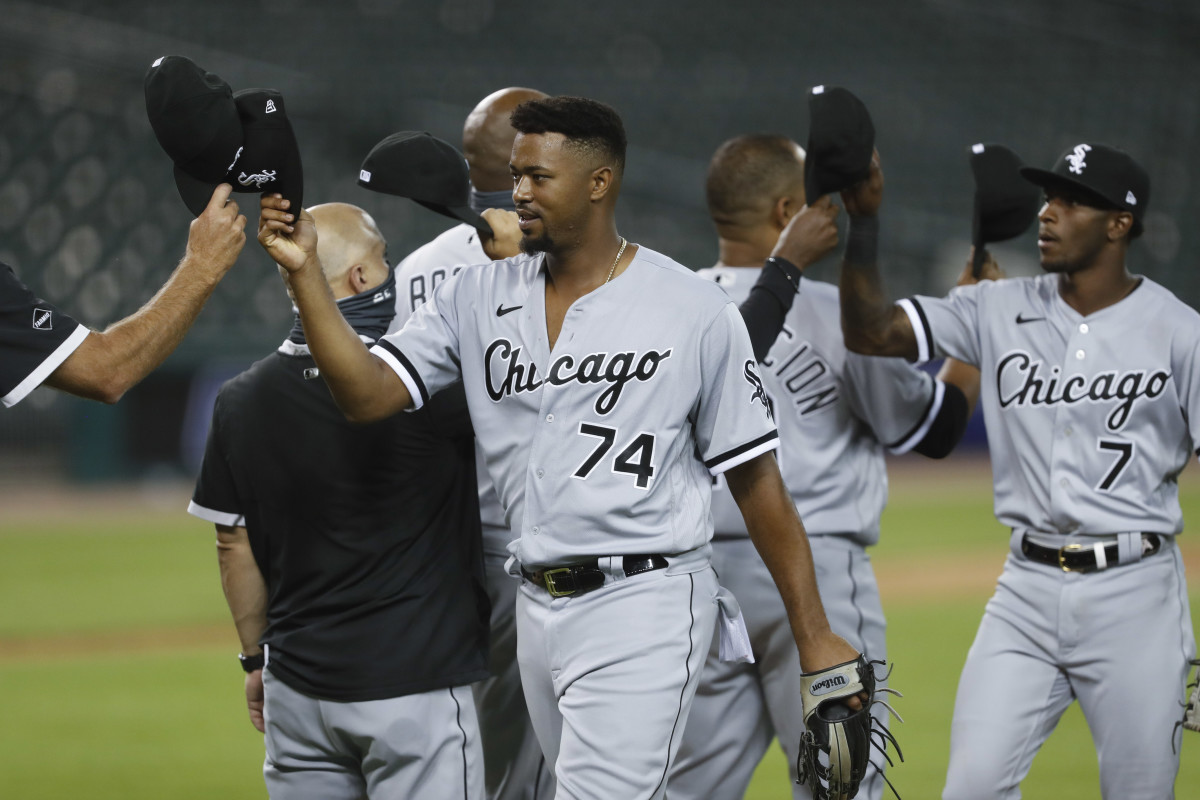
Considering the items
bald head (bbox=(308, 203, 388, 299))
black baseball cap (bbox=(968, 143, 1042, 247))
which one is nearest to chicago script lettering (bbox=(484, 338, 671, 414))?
bald head (bbox=(308, 203, 388, 299))

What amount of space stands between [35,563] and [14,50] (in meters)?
9.14

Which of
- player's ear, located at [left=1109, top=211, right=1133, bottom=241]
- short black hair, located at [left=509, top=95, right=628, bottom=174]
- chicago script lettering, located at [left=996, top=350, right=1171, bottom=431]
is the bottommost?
chicago script lettering, located at [left=996, top=350, right=1171, bottom=431]

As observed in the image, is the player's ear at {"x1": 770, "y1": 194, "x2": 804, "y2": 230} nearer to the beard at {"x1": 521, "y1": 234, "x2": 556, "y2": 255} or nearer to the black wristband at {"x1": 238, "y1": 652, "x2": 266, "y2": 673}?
the beard at {"x1": 521, "y1": 234, "x2": 556, "y2": 255}

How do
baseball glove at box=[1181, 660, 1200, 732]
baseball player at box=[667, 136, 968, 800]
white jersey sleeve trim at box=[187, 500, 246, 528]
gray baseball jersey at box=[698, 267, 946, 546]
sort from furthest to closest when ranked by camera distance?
gray baseball jersey at box=[698, 267, 946, 546]
baseball player at box=[667, 136, 968, 800]
baseball glove at box=[1181, 660, 1200, 732]
white jersey sleeve trim at box=[187, 500, 246, 528]

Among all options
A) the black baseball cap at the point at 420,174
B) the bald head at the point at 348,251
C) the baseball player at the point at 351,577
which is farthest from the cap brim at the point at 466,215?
the baseball player at the point at 351,577

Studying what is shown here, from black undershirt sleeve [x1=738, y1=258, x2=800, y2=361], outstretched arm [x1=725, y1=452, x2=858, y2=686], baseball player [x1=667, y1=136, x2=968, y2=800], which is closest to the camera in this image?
outstretched arm [x1=725, y1=452, x2=858, y2=686]

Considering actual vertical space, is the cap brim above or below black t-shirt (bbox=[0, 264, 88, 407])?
above

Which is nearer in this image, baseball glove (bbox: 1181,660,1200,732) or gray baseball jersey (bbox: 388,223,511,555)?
baseball glove (bbox: 1181,660,1200,732)

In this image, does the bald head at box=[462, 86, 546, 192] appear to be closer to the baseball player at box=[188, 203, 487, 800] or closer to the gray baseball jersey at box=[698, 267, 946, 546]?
the gray baseball jersey at box=[698, 267, 946, 546]

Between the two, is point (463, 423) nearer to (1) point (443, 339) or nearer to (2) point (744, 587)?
(1) point (443, 339)

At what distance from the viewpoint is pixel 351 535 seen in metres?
2.98

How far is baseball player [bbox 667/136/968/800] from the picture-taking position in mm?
3637

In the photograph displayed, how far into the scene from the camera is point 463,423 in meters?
3.06

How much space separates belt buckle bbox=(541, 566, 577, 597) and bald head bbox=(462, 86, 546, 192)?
1.57 meters
